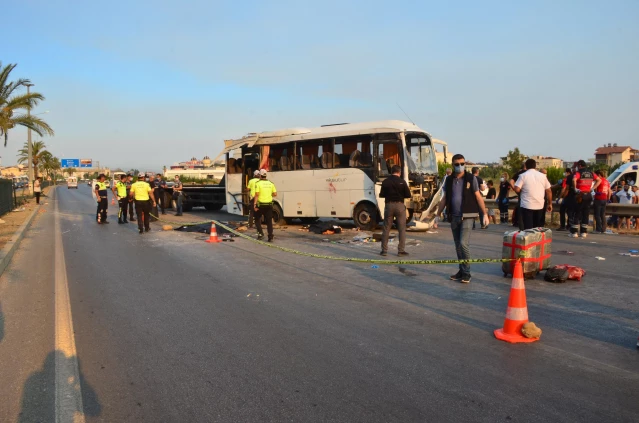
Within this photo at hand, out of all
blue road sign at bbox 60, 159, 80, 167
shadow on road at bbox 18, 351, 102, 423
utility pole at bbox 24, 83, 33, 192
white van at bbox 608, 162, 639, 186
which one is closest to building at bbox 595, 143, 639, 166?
white van at bbox 608, 162, 639, 186

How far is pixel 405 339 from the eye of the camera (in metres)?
5.35

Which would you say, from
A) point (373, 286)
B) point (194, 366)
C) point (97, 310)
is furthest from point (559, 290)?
point (97, 310)

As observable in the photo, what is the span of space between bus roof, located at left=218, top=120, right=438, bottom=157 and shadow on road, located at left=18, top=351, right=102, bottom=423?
38.6ft

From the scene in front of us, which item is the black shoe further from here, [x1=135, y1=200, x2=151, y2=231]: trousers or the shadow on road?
[x1=135, y1=200, x2=151, y2=231]: trousers

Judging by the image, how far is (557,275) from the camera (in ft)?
26.2

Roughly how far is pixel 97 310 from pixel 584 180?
1198cm

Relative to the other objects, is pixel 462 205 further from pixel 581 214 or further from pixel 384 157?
pixel 581 214

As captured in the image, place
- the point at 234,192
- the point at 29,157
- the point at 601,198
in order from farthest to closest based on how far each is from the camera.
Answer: the point at 29,157 → the point at 234,192 → the point at 601,198

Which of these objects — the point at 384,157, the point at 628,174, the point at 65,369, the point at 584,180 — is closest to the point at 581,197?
the point at 584,180

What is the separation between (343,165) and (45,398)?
40.7ft

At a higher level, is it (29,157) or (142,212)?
(29,157)

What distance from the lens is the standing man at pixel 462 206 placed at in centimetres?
793

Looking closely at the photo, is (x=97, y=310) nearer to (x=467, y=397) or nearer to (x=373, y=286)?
(x=373, y=286)

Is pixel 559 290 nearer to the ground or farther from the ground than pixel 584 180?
nearer to the ground
